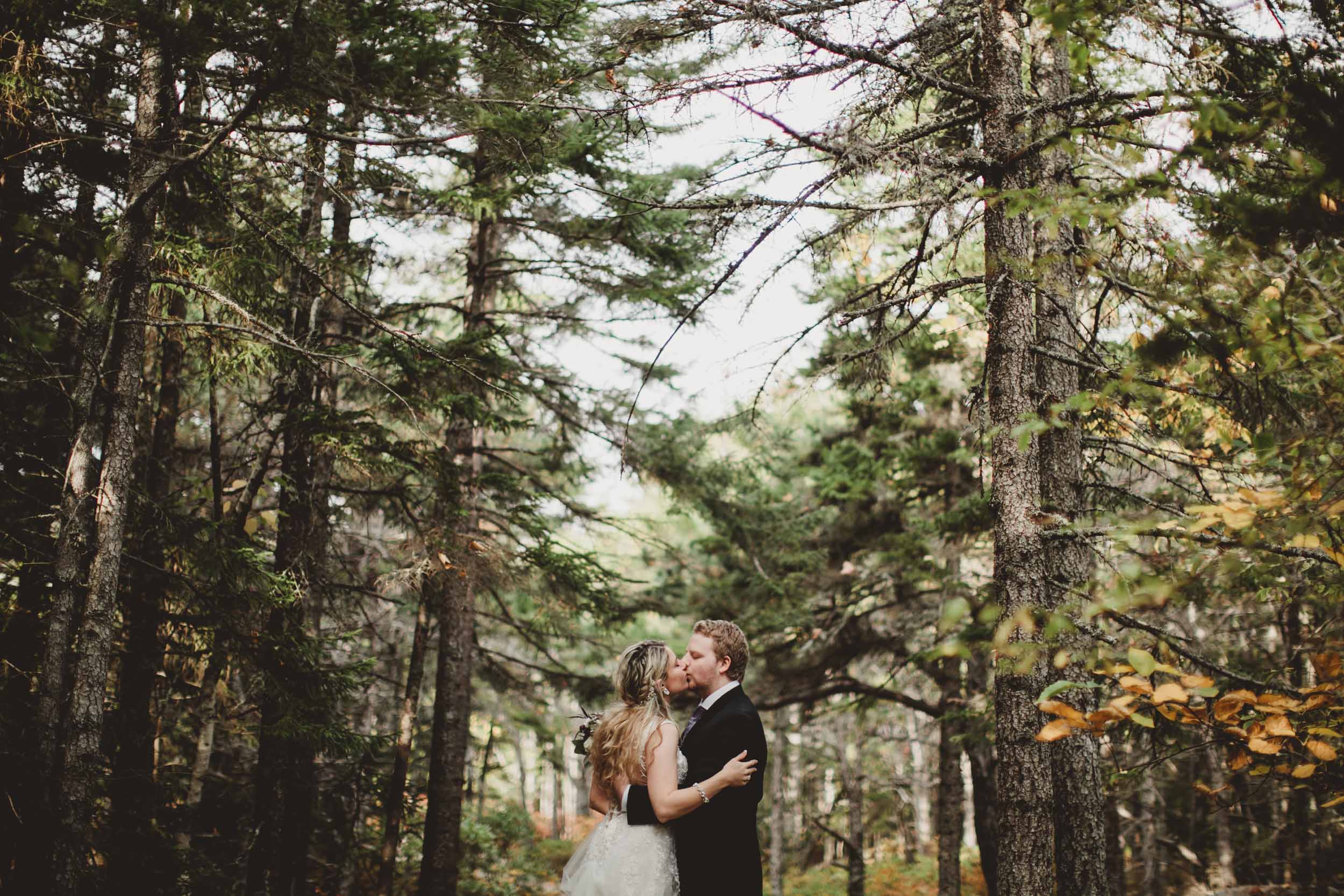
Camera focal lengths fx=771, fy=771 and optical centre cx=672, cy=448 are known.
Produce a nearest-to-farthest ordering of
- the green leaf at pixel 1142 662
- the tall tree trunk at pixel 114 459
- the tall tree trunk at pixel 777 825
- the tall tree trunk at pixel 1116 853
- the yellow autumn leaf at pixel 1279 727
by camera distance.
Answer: the green leaf at pixel 1142 662, the yellow autumn leaf at pixel 1279 727, the tall tree trunk at pixel 114 459, the tall tree trunk at pixel 1116 853, the tall tree trunk at pixel 777 825

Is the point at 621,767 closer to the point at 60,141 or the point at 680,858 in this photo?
the point at 680,858

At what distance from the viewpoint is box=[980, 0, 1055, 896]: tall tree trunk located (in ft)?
13.6

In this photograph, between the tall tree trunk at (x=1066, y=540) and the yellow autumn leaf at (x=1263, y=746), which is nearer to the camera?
the yellow autumn leaf at (x=1263, y=746)

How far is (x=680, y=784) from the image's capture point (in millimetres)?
4188

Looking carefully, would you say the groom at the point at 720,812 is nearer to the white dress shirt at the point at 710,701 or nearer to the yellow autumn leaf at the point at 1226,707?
the white dress shirt at the point at 710,701

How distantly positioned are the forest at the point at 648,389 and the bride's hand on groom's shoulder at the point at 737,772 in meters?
1.36

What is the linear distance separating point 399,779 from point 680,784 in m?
7.68

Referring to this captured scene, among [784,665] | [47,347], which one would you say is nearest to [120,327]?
[47,347]

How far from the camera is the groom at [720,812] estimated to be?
4023 millimetres

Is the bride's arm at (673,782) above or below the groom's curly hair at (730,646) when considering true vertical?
below

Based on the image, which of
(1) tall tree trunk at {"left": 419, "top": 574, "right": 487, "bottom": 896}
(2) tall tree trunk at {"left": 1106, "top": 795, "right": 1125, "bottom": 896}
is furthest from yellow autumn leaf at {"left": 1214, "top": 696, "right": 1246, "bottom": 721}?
(2) tall tree trunk at {"left": 1106, "top": 795, "right": 1125, "bottom": 896}

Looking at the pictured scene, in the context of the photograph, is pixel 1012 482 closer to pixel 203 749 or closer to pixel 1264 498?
pixel 1264 498

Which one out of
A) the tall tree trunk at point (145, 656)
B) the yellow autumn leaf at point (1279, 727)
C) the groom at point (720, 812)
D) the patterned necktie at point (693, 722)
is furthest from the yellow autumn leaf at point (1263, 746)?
the tall tree trunk at point (145, 656)

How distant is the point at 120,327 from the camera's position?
5973mm
